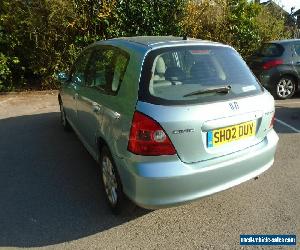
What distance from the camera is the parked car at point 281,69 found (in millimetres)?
8367

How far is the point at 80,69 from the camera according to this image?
15.5 ft

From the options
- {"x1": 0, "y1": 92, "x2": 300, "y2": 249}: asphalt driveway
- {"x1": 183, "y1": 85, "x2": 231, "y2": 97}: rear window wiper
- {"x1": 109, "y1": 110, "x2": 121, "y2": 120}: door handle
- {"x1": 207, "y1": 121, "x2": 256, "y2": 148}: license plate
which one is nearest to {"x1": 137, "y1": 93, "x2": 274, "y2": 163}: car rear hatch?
{"x1": 207, "y1": 121, "x2": 256, "y2": 148}: license plate

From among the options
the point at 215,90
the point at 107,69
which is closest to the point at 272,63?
the point at 107,69

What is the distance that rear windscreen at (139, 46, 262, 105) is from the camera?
9.54 ft

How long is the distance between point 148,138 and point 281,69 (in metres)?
Result: 6.56

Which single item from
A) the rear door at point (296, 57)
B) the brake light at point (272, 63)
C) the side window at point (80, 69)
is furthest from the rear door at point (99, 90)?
the rear door at point (296, 57)

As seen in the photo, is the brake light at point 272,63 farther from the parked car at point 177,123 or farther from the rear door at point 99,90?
the rear door at point 99,90

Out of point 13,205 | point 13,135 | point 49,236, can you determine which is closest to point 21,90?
point 13,135

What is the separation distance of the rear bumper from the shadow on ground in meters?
0.63

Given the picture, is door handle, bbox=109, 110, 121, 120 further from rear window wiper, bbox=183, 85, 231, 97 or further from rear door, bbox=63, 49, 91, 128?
rear door, bbox=63, 49, 91, 128

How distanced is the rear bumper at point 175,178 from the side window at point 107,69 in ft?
2.74

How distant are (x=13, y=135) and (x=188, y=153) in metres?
4.14

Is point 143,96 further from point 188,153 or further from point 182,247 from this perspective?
point 182,247

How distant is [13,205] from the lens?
365 centimetres
